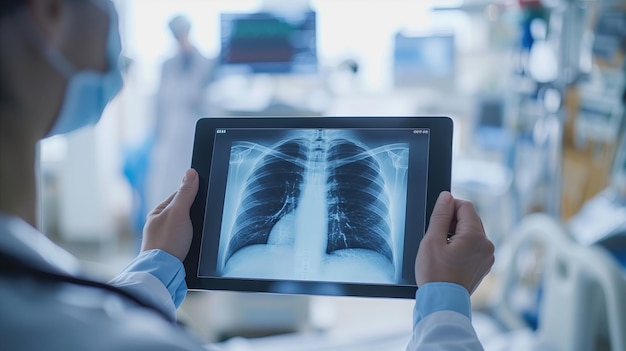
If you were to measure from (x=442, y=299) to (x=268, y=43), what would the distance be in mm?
2188

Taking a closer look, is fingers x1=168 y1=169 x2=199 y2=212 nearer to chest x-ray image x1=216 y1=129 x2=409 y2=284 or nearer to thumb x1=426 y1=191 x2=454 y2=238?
chest x-ray image x1=216 y1=129 x2=409 y2=284

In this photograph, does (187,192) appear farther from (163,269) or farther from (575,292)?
(575,292)

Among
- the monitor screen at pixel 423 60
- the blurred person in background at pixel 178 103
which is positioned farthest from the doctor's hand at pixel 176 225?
the monitor screen at pixel 423 60

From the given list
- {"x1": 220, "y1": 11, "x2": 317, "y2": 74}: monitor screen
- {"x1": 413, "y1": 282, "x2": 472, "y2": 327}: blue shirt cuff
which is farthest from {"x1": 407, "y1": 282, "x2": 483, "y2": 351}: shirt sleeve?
{"x1": 220, "y1": 11, "x2": 317, "y2": 74}: monitor screen

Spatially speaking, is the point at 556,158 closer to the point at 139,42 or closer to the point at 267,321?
the point at 267,321

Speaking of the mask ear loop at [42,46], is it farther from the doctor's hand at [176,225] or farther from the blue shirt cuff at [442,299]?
the blue shirt cuff at [442,299]

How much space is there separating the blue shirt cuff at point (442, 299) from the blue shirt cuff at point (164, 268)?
0.34m

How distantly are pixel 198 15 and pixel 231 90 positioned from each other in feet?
2.35

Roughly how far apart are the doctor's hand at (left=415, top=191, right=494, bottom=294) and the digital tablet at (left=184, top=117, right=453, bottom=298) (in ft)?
0.13

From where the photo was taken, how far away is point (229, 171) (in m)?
0.93

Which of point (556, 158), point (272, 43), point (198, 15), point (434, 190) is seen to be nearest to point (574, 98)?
point (556, 158)

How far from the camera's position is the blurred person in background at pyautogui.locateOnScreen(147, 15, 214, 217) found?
10.8ft

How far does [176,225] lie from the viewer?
35.2 inches

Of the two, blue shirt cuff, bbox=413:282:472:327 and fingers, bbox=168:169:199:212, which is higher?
fingers, bbox=168:169:199:212
